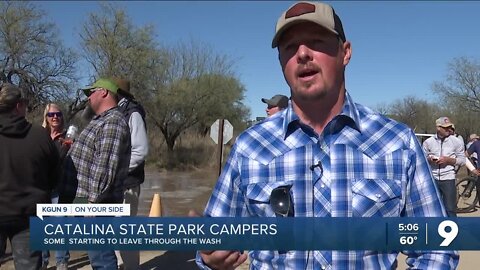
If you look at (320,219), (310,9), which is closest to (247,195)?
(320,219)

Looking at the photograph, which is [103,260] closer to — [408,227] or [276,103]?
[408,227]

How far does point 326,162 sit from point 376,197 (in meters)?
0.23

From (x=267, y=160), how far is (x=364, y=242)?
0.49 meters

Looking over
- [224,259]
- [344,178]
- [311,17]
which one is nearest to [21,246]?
[224,259]

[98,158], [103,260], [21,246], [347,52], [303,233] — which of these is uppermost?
[347,52]

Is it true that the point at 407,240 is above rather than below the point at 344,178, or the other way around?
below

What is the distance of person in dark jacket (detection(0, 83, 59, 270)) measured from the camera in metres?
3.74

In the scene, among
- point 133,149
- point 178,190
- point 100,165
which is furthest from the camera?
point 178,190

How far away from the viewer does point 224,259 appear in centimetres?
185

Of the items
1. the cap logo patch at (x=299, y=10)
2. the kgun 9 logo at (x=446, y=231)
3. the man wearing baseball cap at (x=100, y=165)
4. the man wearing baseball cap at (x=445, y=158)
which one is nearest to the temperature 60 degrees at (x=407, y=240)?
the kgun 9 logo at (x=446, y=231)

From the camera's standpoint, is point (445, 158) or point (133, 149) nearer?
point (133, 149)

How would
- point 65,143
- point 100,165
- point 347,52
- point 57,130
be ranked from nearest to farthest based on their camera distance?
1. point 347,52
2. point 100,165
3. point 65,143
4. point 57,130

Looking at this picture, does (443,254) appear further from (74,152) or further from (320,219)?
(74,152)

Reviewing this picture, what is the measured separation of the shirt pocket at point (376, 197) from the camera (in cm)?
178
